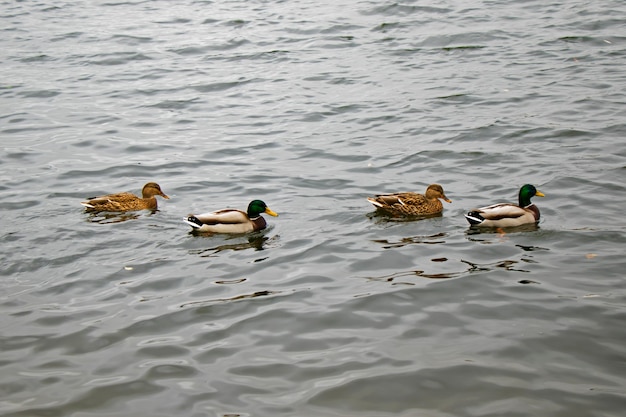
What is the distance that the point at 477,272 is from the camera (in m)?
9.13

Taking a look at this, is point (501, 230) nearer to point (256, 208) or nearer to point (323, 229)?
point (323, 229)

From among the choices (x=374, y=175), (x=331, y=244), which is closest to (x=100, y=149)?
(x=374, y=175)

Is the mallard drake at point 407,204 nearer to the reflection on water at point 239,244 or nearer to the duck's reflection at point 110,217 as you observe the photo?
the reflection on water at point 239,244

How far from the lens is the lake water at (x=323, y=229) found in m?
7.14

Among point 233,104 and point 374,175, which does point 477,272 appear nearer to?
point 374,175

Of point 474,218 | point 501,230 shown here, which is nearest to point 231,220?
point 474,218

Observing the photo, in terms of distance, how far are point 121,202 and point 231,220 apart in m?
1.87

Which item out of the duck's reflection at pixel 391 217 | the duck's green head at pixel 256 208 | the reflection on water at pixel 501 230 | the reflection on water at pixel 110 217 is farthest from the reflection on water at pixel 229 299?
the reflection on water at pixel 110 217

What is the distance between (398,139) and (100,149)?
203 inches

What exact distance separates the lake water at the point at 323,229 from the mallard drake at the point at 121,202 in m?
0.21

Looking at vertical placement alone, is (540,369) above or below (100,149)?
below

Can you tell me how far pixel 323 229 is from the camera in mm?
10812

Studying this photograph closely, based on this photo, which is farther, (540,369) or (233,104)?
(233,104)

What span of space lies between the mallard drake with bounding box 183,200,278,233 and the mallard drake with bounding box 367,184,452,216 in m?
1.46
